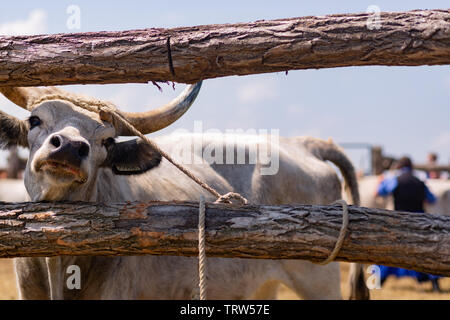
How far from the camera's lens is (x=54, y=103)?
11.2 ft

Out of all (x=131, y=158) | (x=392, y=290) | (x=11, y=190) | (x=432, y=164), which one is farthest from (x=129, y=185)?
(x=432, y=164)

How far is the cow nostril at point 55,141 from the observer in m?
2.96

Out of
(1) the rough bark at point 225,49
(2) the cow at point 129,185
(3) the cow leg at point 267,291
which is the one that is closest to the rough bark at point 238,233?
(2) the cow at point 129,185

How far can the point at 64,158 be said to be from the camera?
292 centimetres

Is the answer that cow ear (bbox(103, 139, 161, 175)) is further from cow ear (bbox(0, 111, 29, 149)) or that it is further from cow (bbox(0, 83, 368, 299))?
cow ear (bbox(0, 111, 29, 149))

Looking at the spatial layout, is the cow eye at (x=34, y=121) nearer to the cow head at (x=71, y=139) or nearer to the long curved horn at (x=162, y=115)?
the cow head at (x=71, y=139)

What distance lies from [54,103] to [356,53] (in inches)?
67.9

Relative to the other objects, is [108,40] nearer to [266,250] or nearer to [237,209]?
[237,209]

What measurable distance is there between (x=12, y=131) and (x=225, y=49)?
62.9 inches

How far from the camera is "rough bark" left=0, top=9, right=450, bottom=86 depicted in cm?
241

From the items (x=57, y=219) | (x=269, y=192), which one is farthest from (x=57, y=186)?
(x=269, y=192)

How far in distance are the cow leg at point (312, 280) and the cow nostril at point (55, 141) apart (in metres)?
2.55

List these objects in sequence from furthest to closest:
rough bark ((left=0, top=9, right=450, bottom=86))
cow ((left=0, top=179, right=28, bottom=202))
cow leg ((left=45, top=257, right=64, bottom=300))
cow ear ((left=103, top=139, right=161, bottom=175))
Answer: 1. cow ((left=0, top=179, right=28, bottom=202))
2. cow ear ((left=103, top=139, right=161, bottom=175))
3. cow leg ((left=45, top=257, right=64, bottom=300))
4. rough bark ((left=0, top=9, right=450, bottom=86))

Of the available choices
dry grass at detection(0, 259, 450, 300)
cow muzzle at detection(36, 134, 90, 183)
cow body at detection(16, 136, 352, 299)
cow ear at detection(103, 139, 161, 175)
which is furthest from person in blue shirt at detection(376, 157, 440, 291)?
cow muzzle at detection(36, 134, 90, 183)
